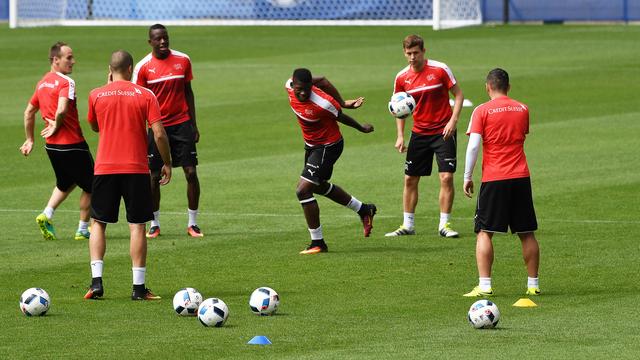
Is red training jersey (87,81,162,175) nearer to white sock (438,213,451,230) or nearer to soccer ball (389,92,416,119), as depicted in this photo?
soccer ball (389,92,416,119)

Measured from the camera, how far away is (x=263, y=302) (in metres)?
11.5

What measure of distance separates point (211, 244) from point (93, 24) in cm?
3321

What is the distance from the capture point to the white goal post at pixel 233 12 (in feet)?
152

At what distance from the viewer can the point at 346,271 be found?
1391cm

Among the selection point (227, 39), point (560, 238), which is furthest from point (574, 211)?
point (227, 39)

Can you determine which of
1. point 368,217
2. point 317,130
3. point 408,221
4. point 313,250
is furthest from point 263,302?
point 408,221

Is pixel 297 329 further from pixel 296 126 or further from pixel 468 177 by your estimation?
pixel 296 126

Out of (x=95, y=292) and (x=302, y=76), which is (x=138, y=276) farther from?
(x=302, y=76)

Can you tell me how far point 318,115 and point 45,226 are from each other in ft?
11.2

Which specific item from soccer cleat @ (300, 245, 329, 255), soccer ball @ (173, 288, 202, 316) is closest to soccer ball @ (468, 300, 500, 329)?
soccer ball @ (173, 288, 202, 316)

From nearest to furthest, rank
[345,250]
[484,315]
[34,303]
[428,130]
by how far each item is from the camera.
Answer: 1. [484,315]
2. [34,303]
3. [345,250]
4. [428,130]

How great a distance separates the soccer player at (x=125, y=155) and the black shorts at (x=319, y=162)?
298 centimetres

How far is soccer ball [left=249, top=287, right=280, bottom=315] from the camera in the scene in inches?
454

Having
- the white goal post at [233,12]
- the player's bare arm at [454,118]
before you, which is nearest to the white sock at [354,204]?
the player's bare arm at [454,118]
